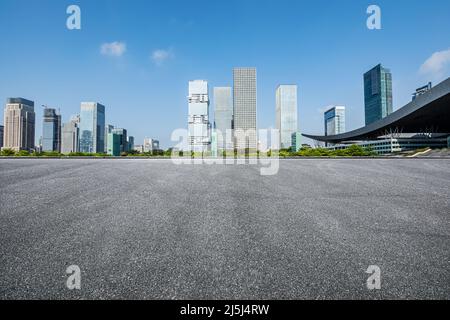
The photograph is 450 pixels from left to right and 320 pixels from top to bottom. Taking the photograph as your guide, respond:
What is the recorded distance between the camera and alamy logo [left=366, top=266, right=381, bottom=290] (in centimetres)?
248

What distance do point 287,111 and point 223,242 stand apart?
193m

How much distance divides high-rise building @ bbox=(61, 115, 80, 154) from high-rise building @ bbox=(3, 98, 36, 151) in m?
18.8

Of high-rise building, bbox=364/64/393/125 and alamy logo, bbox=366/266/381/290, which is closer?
alamy logo, bbox=366/266/381/290

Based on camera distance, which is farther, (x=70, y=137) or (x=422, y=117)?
(x=70, y=137)

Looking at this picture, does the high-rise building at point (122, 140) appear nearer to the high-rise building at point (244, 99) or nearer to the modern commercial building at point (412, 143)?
the high-rise building at point (244, 99)

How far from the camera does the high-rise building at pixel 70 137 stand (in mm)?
156125

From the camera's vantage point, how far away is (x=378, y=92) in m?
157

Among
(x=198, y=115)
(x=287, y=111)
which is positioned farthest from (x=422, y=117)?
(x=287, y=111)

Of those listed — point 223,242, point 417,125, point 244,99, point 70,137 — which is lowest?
point 223,242

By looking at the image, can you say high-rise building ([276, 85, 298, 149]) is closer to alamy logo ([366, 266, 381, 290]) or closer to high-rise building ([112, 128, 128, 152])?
high-rise building ([112, 128, 128, 152])

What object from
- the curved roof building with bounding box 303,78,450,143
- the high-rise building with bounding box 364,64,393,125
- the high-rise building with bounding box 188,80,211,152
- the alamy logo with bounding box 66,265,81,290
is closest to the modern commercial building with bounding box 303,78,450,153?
the curved roof building with bounding box 303,78,450,143

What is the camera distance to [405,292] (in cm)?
240

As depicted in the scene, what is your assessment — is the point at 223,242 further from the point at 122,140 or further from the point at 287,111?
the point at 287,111

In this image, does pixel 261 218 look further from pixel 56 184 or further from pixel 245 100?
pixel 245 100
